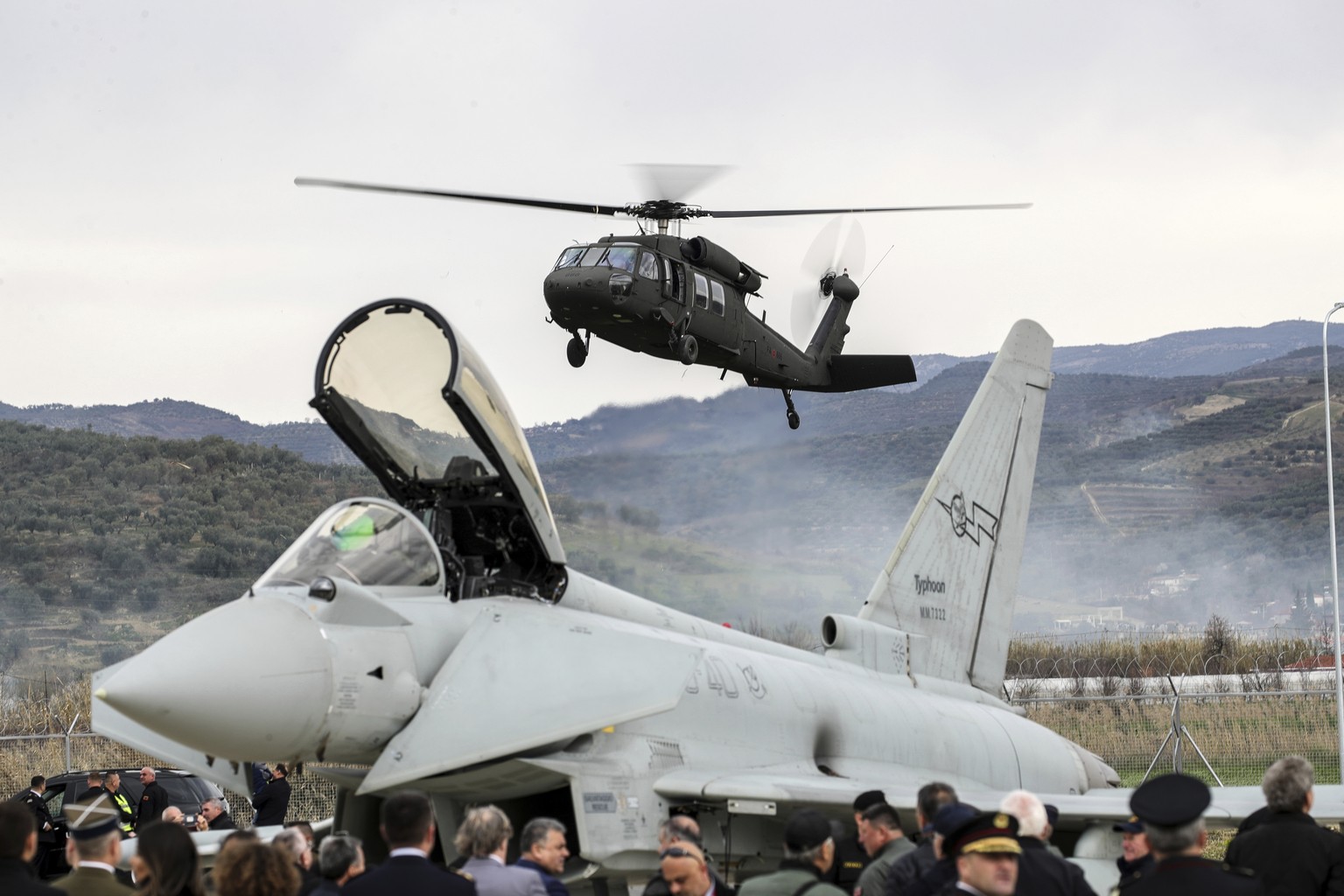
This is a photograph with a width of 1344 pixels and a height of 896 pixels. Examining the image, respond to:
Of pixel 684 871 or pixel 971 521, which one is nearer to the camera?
pixel 684 871

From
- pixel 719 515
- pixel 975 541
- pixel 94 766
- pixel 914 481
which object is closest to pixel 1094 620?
pixel 914 481

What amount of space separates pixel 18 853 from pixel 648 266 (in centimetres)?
1888

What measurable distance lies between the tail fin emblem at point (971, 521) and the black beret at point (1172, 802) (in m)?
→ 10.1

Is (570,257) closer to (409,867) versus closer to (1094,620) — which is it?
(409,867)

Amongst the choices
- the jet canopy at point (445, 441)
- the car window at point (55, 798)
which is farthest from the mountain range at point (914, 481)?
the jet canopy at point (445, 441)

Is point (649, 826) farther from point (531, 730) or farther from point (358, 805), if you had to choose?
point (358, 805)

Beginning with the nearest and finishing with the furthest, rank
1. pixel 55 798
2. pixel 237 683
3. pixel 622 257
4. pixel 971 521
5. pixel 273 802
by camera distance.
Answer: pixel 237 683 → pixel 273 802 → pixel 971 521 → pixel 55 798 → pixel 622 257

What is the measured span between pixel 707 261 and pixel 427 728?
17054mm

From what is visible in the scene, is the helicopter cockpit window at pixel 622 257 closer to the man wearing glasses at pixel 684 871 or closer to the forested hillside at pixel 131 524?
the man wearing glasses at pixel 684 871

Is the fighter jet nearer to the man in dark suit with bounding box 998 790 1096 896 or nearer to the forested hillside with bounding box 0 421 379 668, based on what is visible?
the man in dark suit with bounding box 998 790 1096 896

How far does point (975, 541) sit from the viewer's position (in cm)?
1585

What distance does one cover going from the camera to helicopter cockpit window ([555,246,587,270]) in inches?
964

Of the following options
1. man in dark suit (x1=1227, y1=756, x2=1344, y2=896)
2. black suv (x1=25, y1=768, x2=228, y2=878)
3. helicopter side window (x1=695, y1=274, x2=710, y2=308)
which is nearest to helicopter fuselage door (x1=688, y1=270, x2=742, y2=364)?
helicopter side window (x1=695, y1=274, x2=710, y2=308)

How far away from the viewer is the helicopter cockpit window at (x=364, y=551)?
385 inches
